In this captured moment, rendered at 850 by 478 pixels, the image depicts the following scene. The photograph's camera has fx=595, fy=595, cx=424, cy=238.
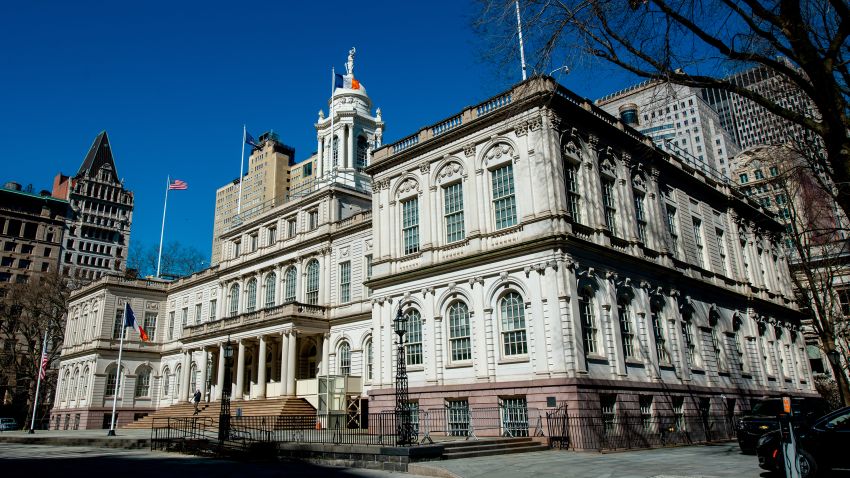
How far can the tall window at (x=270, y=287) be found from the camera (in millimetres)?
42219

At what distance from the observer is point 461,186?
89.6ft

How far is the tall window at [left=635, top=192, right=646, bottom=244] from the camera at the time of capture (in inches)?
1137

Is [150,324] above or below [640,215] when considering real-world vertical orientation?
below

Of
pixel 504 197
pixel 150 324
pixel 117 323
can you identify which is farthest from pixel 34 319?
pixel 504 197

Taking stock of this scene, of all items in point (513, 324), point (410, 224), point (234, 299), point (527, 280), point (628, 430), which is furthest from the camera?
point (234, 299)

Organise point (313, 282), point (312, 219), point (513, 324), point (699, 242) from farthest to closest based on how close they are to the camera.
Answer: point (312, 219) < point (313, 282) < point (699, 242) < point (513, 324)

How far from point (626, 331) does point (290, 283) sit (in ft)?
78.4

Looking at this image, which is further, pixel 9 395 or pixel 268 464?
pixel 9 395

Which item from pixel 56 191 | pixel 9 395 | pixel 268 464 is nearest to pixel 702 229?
pixel 268 464

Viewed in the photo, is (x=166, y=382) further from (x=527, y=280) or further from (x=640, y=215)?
(x=640, y=215)

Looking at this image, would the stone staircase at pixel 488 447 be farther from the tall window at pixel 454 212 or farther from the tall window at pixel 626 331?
the tall window at pixel 454 212

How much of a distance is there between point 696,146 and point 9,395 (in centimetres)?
14084

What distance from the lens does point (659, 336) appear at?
2702 cm

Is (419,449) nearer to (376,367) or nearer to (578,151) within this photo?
(376,367)
